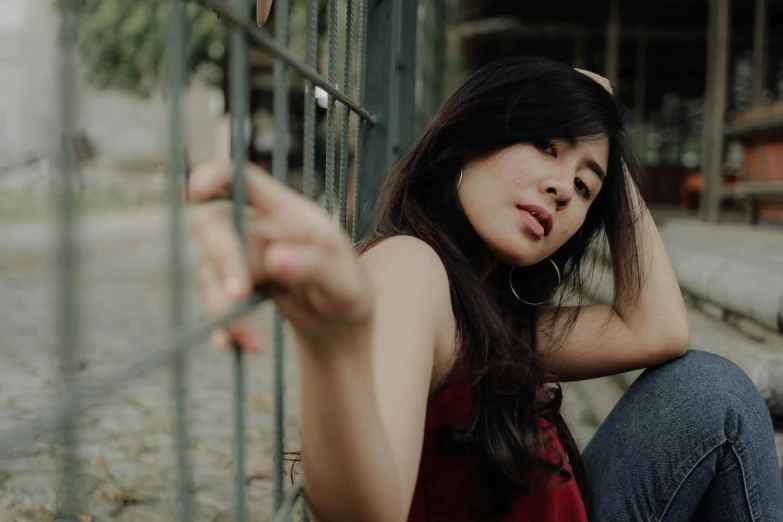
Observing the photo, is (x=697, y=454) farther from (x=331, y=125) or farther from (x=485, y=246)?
(x=331, y=125)

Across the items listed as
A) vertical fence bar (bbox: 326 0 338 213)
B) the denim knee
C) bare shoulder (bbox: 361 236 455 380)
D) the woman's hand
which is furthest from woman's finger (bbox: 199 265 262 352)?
the denim knee

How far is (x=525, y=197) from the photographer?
3.93 ft

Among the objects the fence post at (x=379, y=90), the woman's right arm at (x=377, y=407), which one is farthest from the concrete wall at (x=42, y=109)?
the fence post at (x=379, y=90)

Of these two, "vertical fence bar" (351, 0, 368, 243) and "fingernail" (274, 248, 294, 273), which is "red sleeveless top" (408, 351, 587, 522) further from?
"fingernail" (274, 248, 294, 273)

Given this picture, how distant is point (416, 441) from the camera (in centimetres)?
79

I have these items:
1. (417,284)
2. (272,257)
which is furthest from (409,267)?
(272,257)


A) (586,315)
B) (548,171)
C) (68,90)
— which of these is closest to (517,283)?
(586,315)

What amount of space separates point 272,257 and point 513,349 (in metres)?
0.74

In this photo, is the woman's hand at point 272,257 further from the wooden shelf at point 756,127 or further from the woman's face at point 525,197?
the wooden shelf at point 756,127

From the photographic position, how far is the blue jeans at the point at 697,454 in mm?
1347

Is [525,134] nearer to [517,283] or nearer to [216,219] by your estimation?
[517,283]

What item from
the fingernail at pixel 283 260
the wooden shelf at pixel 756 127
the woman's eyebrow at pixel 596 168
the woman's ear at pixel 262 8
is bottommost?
the wooden shelf at pixel 756 127

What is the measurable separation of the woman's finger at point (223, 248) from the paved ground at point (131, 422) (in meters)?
0.14

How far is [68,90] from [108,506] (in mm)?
2003
